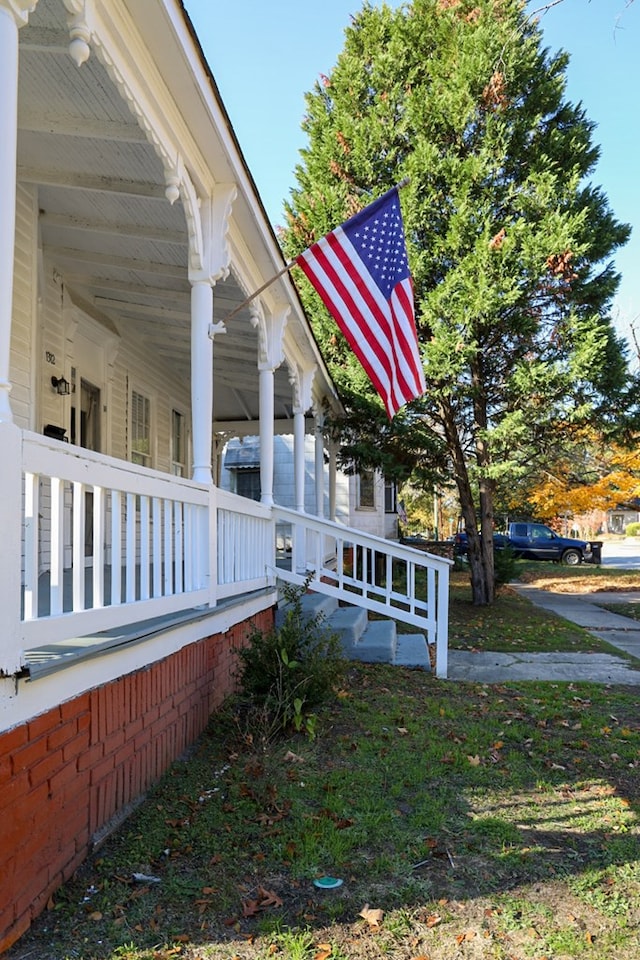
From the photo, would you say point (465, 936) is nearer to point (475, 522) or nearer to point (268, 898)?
point (268, 898)

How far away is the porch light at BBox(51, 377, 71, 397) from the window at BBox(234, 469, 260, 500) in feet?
40.4

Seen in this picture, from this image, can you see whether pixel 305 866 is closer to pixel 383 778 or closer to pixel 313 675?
pixel 383 778

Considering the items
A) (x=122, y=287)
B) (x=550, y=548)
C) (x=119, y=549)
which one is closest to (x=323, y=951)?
(x=119, y=549)

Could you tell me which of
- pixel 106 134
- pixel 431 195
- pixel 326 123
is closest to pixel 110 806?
pixel 106 134

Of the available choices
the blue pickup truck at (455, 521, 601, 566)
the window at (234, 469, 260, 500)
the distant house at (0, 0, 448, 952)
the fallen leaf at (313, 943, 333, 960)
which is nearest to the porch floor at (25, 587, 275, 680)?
the distant house at (0, 0, 448, 952)

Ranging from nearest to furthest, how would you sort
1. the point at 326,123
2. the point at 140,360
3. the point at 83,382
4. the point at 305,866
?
1. the point at 305,866
2. the point at 83,382
3. the point at 140,360
4. the point at 326,123

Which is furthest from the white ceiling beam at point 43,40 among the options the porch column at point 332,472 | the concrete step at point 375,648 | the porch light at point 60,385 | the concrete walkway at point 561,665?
the porch column at point 332,472

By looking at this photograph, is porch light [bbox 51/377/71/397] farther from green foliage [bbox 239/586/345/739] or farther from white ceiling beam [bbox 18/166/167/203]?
green foliage [bbox 239/586/345/739]

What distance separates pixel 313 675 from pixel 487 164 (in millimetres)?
9169

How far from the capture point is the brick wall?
2365 millimetres

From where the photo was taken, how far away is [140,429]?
9.47 m

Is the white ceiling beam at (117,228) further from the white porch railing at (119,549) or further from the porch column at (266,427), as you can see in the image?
the white porch railing at (119,549)

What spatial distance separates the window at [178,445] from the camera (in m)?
10.9

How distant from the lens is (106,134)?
4.27 meters
